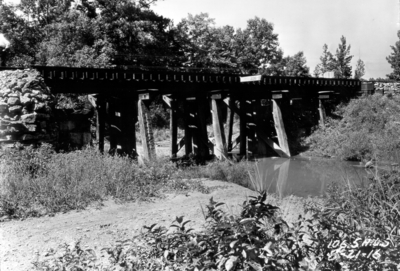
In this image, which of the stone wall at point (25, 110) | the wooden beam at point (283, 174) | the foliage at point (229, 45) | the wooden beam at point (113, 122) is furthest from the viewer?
the foliage at point (229, 45)

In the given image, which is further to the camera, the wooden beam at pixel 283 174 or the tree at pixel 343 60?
the tree at pixel 343 60

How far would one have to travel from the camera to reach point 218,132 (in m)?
13.2

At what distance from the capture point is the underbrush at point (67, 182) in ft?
18.0

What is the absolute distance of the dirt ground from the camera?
3958 millimetres

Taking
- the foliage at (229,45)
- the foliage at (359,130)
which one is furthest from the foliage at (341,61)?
the foliage at (359,130)

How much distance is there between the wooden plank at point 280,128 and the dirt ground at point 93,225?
31.4 feet

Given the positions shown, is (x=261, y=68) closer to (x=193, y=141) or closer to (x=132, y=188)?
(x=193, y=141)

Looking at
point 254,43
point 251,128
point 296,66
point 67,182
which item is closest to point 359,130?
point 251,128

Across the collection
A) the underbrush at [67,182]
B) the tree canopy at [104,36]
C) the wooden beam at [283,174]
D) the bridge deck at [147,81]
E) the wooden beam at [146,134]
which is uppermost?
the tree canopy at [104,36]

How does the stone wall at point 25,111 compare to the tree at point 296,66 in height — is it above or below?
below

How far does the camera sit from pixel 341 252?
2359 mm

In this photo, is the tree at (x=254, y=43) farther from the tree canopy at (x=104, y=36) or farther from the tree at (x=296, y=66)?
the tree at (x=296, y=66)

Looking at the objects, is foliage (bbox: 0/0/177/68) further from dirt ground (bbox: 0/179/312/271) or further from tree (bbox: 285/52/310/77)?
tree (bbox: 285/52/310/77)

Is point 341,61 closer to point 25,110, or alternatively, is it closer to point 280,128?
point 280,128
